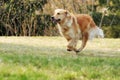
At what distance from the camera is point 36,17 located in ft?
77.0

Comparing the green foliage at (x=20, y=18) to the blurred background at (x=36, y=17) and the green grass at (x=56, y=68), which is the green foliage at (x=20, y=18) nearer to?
the blurred background at (x=36, y=17)

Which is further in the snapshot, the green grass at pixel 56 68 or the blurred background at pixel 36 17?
the blurred background at pixel 36 17

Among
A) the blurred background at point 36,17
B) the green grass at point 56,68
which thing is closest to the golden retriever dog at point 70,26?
the green grass at point 56,68

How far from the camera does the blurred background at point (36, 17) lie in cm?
2339

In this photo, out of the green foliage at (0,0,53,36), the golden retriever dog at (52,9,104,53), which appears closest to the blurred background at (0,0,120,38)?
the green foliage at (0,0,53,36)

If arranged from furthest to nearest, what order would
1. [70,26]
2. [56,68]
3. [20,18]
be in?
[20,18] < [70,26] < [56,68]

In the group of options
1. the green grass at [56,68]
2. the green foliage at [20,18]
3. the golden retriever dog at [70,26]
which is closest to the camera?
the green grass at [56,68]

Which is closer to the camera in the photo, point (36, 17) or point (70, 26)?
point (70, 26)

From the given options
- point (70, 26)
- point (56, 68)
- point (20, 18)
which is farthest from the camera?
point (20, 18)

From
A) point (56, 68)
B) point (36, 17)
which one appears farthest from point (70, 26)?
point (36, 17)

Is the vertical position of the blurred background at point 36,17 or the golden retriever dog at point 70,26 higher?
the golden retriever dog at point 70,26

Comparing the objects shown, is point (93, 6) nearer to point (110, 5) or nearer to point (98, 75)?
point (110, 5)

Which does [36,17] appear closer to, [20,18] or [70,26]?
[20,18]

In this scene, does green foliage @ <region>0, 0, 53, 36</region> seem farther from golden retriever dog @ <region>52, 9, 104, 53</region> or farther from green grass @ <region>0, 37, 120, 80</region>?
green grass @ <region>0, 37, 120, 80</region>
